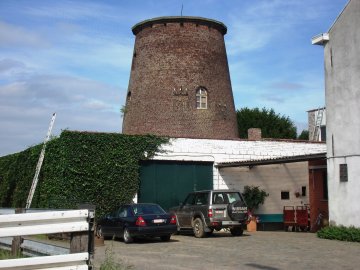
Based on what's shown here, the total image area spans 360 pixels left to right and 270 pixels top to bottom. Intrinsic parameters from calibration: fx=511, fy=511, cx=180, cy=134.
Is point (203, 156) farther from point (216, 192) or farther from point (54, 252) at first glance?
point (54, 252)

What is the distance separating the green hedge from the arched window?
11035 millimetres

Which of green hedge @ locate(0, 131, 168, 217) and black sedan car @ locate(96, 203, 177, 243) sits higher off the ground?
green hedge @ locate(0, 131, 168, 217)

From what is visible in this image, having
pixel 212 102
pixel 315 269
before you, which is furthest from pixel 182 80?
pixel 315 269

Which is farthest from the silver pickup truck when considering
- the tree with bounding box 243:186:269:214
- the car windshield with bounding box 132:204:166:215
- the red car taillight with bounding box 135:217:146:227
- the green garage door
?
the tree with bounding box 243:186:269:214

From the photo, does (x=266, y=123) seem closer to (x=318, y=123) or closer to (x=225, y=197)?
(x=318, y=123)

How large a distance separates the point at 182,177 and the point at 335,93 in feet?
31.9

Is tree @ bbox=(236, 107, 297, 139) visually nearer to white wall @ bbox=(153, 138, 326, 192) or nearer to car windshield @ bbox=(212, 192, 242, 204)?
white wall @ bbox=(153, 138, 326, 192)

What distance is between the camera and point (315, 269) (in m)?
11.1

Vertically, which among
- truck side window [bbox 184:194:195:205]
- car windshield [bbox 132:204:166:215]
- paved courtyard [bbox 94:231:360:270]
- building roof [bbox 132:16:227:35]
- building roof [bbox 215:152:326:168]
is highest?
building roof [bbox 132:16:227:35]

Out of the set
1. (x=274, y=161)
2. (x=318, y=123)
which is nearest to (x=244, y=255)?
(x=274, y=161)

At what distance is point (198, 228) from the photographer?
20703 mm

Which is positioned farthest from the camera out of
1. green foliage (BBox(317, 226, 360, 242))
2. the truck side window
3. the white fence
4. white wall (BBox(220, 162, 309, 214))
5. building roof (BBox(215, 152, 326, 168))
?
white wall (BBox(220, 162, 309, 214))

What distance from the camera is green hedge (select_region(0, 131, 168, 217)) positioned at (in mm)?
22906

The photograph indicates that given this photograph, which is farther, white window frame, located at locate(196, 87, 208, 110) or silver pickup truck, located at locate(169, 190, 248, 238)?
white window frame, located at locate(196, 87, 208, 110)
